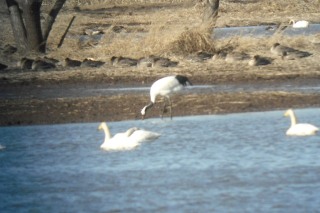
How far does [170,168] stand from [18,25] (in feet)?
54.7

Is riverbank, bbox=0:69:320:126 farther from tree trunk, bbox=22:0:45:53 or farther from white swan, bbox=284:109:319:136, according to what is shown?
tree trunk, bbox=22:0:45:53

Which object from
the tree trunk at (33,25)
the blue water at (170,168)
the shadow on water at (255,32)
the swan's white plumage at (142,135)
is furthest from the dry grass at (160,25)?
the swan's white plumage at (142,135)

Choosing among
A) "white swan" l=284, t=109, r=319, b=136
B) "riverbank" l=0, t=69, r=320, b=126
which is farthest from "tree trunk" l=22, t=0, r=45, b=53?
"white swan" l=284, t=109, r=319, b=136

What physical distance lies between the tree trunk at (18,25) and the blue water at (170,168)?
12.2 meters

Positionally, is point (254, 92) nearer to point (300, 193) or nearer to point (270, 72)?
point (270, 72)

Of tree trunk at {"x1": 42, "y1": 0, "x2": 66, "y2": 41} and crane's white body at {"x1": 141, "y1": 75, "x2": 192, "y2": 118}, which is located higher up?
tree trunk at {"x1": 42, "y1": 0, "x2": 66, "y2": 41}

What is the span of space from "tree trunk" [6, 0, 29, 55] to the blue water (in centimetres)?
1223

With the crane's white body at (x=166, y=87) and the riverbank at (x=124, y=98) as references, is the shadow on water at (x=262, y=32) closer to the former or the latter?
the riverbank at (x=124, y=98)

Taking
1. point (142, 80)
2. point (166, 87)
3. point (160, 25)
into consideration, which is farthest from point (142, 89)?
point (160, 25)

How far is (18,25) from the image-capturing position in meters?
28.1

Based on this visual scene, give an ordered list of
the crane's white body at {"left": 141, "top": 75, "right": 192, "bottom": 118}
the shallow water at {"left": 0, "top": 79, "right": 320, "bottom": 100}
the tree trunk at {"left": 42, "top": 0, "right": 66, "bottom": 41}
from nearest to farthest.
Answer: the crane's white body at {"left": 141, "top": 75, "right": 192, "bottom": 118}, the shallow water at {"left": 0, "top": 79, "right": 320, "bottom": 100}, the tree trunk at {"left": 42, "top": 0, "right": 66, "bottom": 41}

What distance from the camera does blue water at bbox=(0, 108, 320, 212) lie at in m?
10.3

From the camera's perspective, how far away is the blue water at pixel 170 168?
10312 millimetres

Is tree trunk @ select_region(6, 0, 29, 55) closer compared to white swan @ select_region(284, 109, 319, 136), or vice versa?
white swan @ select_region(284, 109, 319, 136)
